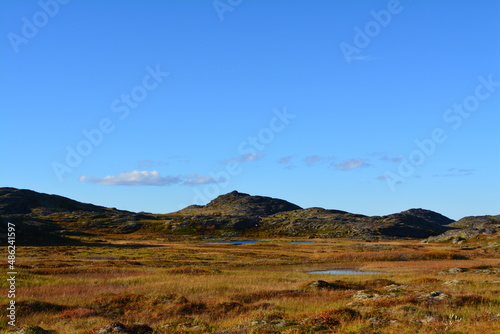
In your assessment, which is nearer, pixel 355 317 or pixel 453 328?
pixel 453 328

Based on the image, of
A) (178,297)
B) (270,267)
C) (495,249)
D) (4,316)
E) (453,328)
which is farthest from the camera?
(495,249)

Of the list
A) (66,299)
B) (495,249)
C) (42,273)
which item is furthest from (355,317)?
(495,249)

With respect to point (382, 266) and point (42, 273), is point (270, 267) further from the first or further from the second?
point (42, 273)

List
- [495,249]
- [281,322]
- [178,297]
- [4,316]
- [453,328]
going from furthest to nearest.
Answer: [495,249] → [178,297] → [4,316] → [281,322] → [453,328]

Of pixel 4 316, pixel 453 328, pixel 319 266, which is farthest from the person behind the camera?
pixel 319 266

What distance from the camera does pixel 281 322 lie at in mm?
19859

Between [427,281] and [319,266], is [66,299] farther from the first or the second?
[319,266]

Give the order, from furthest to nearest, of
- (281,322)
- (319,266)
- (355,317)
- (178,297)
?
(319,266) < (178,297) < (355,317) < (281,322)

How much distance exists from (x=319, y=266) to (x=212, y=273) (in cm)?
2401

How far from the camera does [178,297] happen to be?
98.7 ft

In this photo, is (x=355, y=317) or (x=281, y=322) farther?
(x=355, y=317)

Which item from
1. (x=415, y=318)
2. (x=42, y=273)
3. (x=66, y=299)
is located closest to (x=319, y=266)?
(x=42, y=273)

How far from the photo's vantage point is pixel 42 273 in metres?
50.2

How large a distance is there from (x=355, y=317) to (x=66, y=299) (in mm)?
21379
